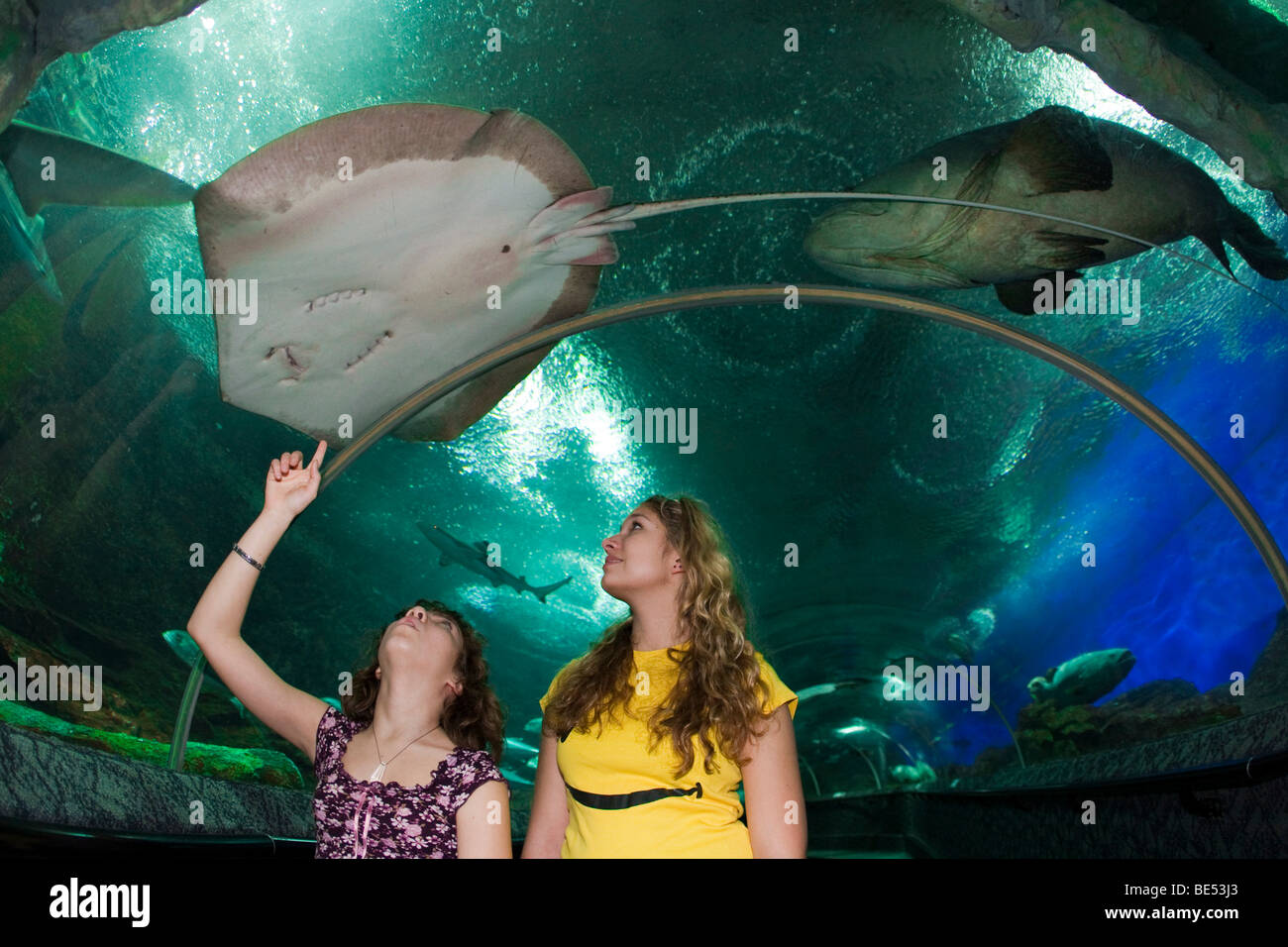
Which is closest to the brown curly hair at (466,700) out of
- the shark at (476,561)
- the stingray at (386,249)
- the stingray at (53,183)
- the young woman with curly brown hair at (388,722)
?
the young woman with curly brown hair at (388,722)

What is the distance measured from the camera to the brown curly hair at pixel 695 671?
2.07 meters

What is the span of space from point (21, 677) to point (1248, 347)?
939cm

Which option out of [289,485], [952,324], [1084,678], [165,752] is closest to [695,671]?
[289,485]

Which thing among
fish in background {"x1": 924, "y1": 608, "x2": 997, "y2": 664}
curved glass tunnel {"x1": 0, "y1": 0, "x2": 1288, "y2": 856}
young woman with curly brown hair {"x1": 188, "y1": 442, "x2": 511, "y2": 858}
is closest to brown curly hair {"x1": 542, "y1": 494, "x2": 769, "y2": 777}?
young woman with curly brown hair {"x1": 188, "y1": 442, "x2": 511, "y2": 858}

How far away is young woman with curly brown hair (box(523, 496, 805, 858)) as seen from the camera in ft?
6.58

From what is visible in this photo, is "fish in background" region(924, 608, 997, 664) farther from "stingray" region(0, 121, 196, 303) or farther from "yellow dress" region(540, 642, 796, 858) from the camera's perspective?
A: "stingray" region(0, 121, 196, 303)

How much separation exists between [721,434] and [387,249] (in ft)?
15.2

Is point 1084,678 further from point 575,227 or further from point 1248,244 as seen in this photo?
point 575,227

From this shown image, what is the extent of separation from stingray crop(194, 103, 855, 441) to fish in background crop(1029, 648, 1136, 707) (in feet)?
22.5

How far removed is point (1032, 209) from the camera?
5098 millimetres

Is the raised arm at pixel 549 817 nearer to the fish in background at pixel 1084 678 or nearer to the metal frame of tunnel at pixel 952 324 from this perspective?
the metal frame of tunnel at pixel 952 324

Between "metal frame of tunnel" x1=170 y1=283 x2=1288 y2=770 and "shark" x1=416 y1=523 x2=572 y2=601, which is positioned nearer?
"metal frame of tunnel" x1=170 y1=283 x2=1288 y2=770

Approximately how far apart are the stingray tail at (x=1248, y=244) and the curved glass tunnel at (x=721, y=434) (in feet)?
0.29
